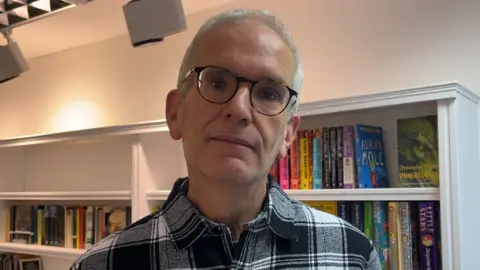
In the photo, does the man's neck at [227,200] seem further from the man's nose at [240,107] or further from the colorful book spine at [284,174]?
the colorful book spine at [284,174]

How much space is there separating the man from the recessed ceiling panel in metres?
1.22

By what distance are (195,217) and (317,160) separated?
1.24 metres

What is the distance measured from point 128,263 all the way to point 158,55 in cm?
223

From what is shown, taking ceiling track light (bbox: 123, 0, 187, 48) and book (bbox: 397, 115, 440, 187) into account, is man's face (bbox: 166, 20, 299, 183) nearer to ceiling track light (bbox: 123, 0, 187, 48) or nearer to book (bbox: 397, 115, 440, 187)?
ceiling track light (bbox: 123, 0, 187, 48)

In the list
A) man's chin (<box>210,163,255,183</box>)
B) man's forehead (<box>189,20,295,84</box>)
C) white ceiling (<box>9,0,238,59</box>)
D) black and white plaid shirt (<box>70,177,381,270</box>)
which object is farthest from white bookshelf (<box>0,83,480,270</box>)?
man's chin (<box>210,163,255,183</box>)

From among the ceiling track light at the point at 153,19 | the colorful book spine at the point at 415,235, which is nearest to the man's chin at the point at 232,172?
the ceiling track light at the point at 153,19

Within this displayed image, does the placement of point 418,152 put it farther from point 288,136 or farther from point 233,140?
point 233,140

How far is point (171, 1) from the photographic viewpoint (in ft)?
5.15

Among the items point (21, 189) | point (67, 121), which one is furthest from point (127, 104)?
Answer: point (21, 189)

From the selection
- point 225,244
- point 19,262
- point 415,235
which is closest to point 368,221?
point 415,235

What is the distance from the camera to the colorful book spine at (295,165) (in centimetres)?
215

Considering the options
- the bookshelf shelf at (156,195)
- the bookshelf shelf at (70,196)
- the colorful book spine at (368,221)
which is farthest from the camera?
the bookshelf shelf at (70,196)

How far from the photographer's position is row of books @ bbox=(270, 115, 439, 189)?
187 centimetres

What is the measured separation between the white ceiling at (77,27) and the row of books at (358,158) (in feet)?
3.22
